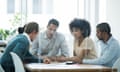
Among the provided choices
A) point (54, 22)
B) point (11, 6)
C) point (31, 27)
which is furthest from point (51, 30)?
point (11, 6)

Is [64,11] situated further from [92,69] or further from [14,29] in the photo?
[92,69]

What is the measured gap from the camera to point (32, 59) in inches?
131

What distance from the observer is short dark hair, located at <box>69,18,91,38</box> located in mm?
3324

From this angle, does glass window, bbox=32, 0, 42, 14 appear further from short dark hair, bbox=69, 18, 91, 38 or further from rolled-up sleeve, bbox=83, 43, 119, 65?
rolled-up sleeve, bbox=83, 43, 119, 65

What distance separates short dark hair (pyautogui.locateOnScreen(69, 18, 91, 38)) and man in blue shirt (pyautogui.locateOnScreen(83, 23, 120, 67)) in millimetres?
143

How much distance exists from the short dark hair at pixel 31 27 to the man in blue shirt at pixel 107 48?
2.30 feet

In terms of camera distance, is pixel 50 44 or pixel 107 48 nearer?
pixel 107 48

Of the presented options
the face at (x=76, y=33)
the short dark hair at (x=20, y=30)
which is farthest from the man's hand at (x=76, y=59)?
the short dark hair at (x=20, y=30)

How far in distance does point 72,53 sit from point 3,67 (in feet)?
2.69

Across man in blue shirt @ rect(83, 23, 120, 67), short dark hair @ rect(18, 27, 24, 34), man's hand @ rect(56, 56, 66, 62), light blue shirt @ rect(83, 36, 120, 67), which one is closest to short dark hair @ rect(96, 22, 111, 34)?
man in blue shirt @ rect(83, 23, 120, 67)

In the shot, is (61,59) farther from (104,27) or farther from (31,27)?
(104,27)

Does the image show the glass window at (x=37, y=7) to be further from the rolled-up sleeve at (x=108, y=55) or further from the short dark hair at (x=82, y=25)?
the rolled-up sleeve at (x=108, y=55)

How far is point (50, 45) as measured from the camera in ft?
11.1

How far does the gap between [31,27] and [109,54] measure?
37.7 inches
